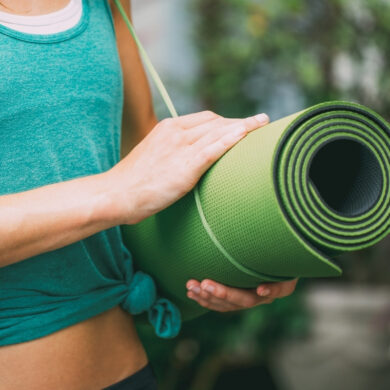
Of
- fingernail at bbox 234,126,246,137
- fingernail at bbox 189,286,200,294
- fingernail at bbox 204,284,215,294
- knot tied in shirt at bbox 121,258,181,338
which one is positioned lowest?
knot tied in shirt at bbox 121,258,181,338

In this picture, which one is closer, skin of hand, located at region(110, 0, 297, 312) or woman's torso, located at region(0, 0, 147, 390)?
woman's torso, located at region(0, 0, 147, 390)

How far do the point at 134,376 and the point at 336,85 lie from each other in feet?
8.75

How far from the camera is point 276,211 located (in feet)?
2.27

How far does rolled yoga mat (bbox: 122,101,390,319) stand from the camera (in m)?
0.70

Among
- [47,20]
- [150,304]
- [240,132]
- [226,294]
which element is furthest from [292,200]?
[47,20]

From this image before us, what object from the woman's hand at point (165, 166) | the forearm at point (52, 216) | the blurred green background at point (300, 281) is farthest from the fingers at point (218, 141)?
the blurred green background at point (300, 281)

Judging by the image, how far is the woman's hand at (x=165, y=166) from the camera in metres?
0.75

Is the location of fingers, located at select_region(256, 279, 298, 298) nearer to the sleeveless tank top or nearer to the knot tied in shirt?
the knot tied in shirt

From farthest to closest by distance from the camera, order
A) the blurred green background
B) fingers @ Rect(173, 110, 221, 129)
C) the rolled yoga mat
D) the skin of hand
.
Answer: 1. the blurred green background
2. the skin of hand
3. fingers @ Rect(173, 110, 221, 129)
4. the rolled yoga mat

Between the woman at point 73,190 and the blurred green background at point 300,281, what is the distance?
166 cm

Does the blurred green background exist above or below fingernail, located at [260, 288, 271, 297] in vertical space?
below

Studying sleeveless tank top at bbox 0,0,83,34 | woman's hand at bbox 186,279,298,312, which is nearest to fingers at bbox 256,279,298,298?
woman's hand at bbox 186,279,298,312

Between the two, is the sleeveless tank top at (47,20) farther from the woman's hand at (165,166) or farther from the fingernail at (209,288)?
the fingernail at (209,288)

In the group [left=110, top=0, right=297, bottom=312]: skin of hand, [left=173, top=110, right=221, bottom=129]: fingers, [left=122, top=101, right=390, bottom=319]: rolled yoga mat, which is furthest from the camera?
[left=110, top=0, right=297, bottom=312]: skin of hand
